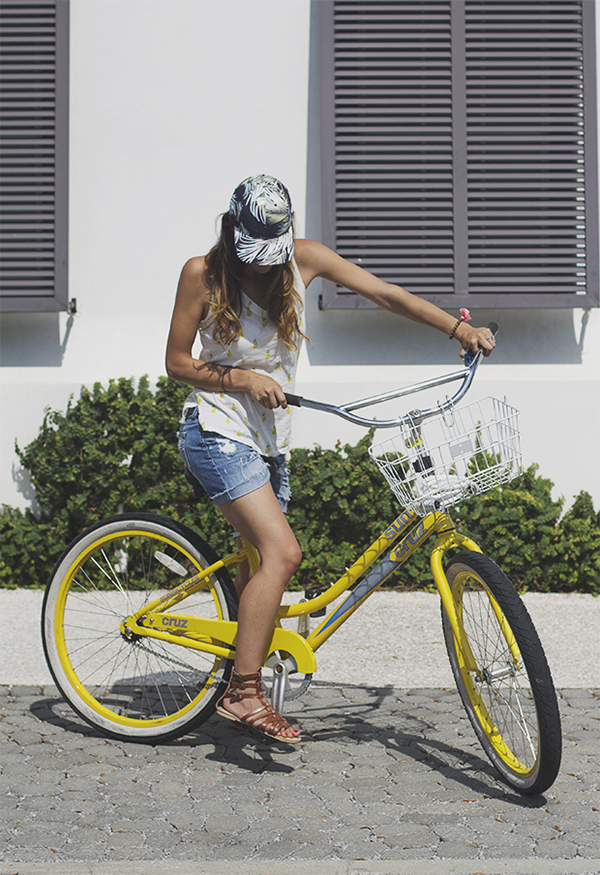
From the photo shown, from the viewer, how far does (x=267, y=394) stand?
3.04 meters

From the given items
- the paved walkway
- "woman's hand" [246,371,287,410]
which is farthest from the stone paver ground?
"woman's hand" [246,371,287,410]

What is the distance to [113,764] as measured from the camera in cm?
330

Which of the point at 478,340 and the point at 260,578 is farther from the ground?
the point at 478,340

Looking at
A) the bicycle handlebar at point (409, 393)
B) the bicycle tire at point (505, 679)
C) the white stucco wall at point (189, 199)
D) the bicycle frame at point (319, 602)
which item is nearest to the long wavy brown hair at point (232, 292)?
the bicycle handlebar at point (409, 393)

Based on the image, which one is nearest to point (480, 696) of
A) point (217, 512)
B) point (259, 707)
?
point (259, 707)

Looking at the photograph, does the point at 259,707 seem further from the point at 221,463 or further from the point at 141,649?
the point at 221,463

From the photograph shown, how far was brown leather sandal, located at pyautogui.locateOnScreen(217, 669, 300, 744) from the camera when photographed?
315 centimetres

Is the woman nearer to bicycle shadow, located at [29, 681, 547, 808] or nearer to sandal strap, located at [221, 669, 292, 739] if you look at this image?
sandal strap, located at [221, 669, 292, 739]

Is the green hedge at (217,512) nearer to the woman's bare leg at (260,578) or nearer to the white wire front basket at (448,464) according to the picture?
the woman's bare leg at (260,578)

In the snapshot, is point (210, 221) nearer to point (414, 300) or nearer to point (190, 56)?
point (190, 56)

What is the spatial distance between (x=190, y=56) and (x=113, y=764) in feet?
15.5

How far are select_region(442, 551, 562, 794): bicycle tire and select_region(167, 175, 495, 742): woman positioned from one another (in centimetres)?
58

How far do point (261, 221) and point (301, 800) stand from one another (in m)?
1.79

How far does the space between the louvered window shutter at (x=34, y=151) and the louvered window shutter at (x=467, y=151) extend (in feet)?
5.57
